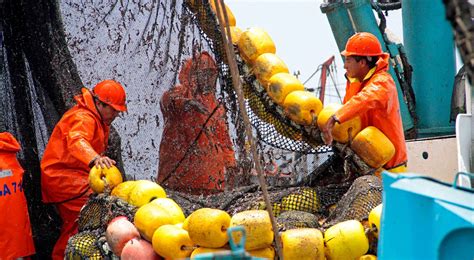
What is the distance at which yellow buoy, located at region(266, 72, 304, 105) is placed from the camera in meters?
7.47

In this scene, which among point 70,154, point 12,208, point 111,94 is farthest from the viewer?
point 111,94

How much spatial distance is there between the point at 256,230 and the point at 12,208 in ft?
9.01

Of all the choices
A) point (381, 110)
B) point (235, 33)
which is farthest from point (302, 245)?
point (235, 33)

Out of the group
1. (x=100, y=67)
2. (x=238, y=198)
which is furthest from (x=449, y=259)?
(x=100, y=67)

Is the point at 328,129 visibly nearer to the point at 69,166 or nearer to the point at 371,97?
the point at 371,97

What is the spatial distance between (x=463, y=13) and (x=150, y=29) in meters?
5.79

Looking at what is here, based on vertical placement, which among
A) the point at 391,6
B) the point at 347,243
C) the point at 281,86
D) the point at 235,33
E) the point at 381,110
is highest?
the point at 235,33

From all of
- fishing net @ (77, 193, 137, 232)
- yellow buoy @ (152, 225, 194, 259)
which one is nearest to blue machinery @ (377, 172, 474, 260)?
yellow buoy @ (152, 225, 194, 259)

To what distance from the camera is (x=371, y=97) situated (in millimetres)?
7035

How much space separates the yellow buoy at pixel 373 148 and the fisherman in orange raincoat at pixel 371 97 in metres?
0.15

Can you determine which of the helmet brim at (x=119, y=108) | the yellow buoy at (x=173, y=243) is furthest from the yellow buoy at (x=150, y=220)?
the helmet brim at (x=119, y=108)

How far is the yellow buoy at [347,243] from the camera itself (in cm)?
545

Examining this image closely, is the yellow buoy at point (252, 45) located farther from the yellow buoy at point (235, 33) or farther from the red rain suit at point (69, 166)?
the red rain suit at point (69, 166)

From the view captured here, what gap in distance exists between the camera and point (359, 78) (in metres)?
7.56
